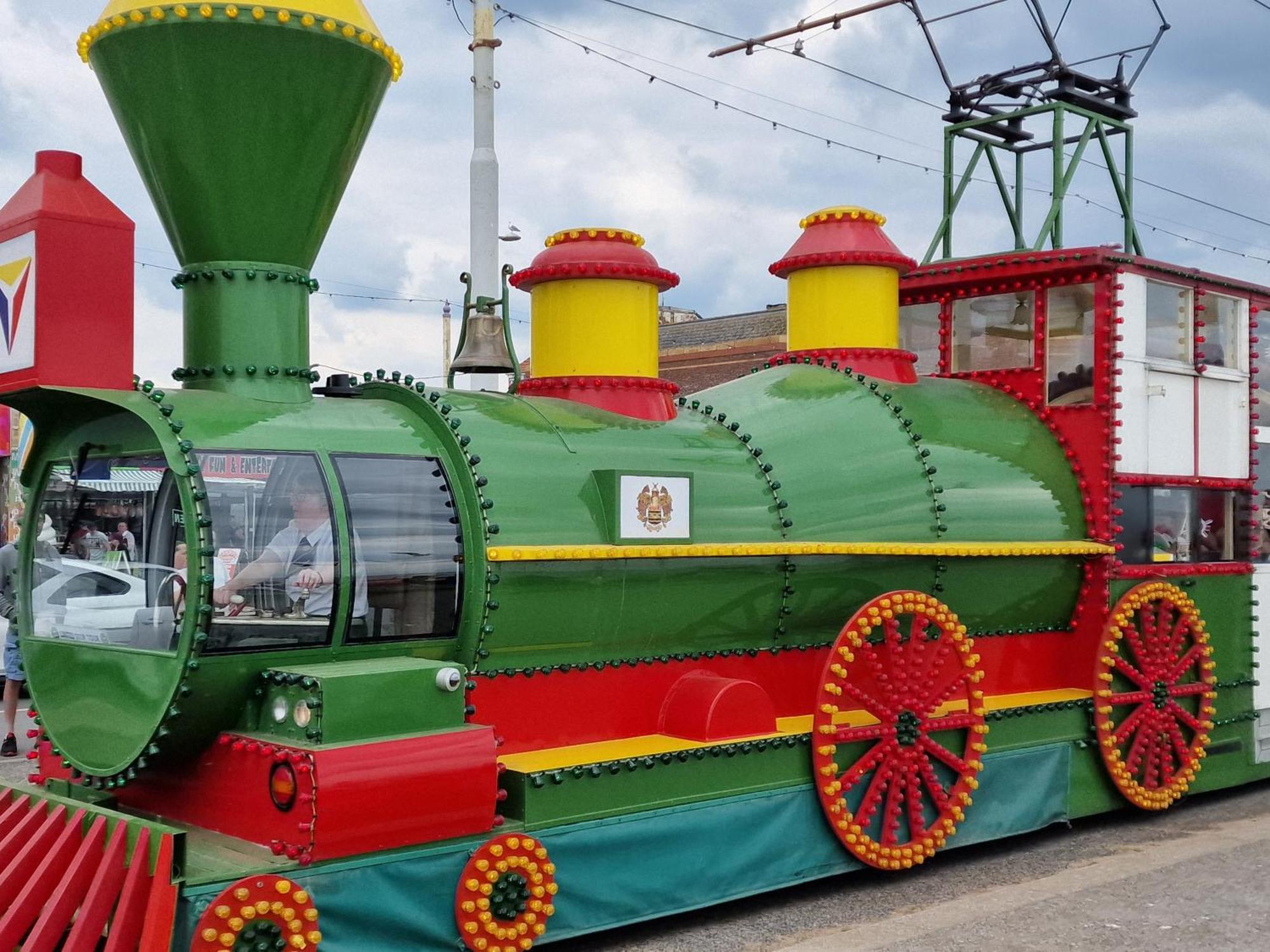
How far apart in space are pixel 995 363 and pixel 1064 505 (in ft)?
3.72

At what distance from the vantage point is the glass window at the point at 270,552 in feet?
15.3

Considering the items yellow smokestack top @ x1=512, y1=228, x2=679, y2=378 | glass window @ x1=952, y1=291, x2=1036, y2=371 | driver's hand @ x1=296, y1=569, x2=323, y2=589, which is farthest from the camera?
glass window @ x1=952, y1=291, x2=1036, y2=371

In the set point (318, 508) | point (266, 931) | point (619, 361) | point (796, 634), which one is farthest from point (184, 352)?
point (796, 634)

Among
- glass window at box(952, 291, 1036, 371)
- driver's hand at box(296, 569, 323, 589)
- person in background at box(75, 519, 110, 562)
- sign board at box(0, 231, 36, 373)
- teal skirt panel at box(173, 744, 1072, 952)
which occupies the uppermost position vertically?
A: glass window at box(952, 291, 1036, 371)

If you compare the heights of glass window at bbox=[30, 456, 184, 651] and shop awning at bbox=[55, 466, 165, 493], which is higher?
shop awning at bbox=[55, 466, 165, 493]

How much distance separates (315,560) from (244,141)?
5.37 ft

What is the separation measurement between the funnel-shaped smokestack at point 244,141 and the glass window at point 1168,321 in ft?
15.7

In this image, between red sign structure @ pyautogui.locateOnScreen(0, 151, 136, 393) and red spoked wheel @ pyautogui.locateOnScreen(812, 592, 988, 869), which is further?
red spoked wheel @ pyautogui.locateOnScreen(812, 592, 988, 869)

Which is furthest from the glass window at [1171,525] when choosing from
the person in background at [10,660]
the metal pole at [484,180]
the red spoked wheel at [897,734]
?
the metal pole at [484,180]

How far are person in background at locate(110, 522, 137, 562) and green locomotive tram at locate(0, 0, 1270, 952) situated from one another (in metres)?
0.02

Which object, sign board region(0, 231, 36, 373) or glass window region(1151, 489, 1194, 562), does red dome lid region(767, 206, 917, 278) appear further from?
sign board region(0, 231, 36, 373)

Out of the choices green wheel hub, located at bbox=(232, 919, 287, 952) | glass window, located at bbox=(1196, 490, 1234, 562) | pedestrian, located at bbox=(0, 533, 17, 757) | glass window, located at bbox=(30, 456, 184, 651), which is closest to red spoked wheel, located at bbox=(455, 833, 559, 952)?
green wheel hub, located at bbox=(232, 919, 287, 952)

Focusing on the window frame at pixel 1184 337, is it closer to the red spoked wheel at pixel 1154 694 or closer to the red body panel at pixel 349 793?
the red spoked wheel at pixel 1154 694

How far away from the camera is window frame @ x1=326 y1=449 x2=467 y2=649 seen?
4922 millimetres
